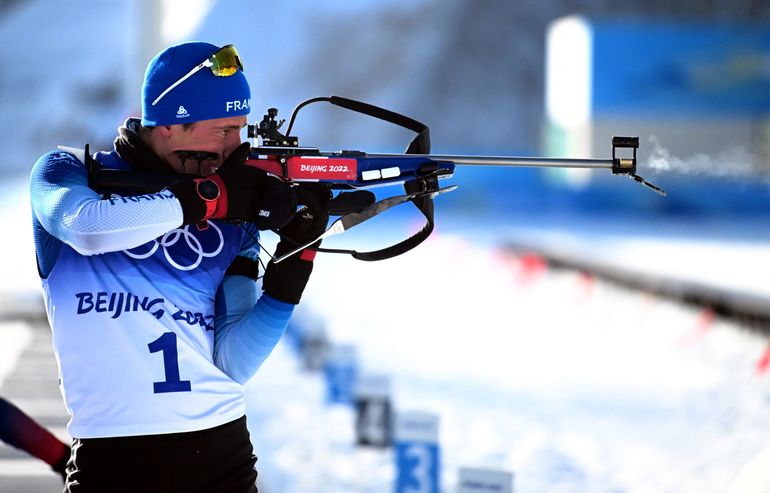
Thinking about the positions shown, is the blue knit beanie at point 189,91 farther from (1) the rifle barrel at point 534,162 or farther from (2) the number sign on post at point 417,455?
(2) the number sign on post at point 417,455

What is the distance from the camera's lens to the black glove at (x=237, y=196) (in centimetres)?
195

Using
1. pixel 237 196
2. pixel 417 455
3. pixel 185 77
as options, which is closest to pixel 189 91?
pixel 185 77

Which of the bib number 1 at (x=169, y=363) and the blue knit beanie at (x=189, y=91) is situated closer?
the bib number 1 at (x=169, y=363)

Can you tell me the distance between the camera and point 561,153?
2459cm

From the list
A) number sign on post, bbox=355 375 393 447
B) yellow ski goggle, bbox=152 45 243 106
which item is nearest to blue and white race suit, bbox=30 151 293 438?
yellow ski goggle, bbox=152 45 243 106

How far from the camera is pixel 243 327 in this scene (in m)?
2.06

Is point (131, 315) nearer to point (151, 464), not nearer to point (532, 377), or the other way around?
point (151, 464)

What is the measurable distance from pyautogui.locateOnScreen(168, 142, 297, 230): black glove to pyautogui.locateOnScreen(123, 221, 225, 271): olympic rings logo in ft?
0.32

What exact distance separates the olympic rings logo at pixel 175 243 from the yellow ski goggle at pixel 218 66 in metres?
0.25

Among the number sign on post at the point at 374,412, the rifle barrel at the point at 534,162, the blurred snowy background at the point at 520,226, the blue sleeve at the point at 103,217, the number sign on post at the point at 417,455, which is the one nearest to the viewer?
the blue sleeve at the point at 103,217

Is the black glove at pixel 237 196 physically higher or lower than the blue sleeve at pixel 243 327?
higher

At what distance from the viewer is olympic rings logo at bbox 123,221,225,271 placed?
2025 millimetres

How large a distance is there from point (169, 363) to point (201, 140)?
0.43 metres

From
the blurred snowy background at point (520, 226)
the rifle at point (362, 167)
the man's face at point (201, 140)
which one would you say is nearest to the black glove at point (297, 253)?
the rifle at point (362, 167)
